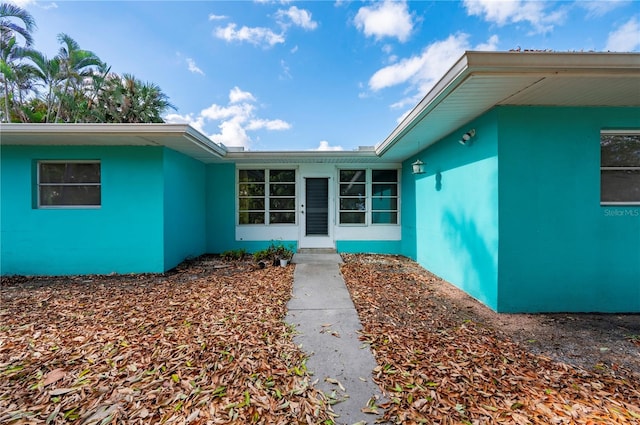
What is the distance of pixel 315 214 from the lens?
24.5ft

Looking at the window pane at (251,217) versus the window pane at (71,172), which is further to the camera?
the window pane at (251,217)

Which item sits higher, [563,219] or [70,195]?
[70,195]

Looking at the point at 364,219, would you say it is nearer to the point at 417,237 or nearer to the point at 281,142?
the point at 417,237

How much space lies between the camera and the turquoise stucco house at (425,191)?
326cm

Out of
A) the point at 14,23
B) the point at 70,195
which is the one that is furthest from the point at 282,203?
the point at 14,23

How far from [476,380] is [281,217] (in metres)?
6.06

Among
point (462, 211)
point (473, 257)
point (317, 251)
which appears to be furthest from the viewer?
point (317, 251)

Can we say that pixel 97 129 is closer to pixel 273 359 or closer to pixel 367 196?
pixel 273 359

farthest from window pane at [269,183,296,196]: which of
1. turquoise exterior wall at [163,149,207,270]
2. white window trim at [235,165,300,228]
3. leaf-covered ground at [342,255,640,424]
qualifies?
leaf-covered ground at [342,255,640,424]

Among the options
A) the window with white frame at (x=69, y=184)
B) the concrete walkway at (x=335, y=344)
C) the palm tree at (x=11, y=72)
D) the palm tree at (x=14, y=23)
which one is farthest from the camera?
the palm tree at (x=11, y=72)

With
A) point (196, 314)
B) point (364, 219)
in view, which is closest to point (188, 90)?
point (364, 219)

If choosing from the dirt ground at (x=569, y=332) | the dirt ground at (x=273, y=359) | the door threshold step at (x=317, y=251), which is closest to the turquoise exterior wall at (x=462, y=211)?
the dirt ground at (x=569, y=332)

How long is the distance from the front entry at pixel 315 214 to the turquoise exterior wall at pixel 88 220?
140 inches

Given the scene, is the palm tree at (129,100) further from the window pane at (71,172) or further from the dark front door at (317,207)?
the dark front door at (317,207)
